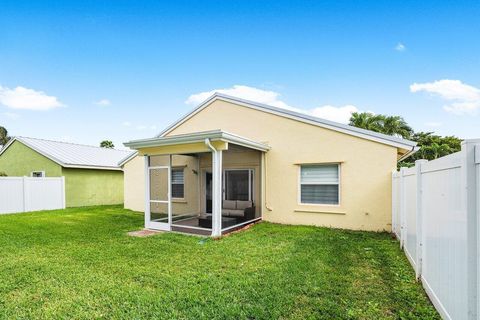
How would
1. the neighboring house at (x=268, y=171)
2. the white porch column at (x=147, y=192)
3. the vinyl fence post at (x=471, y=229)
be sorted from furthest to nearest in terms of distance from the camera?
1. the white porch column at (x=147, y=192)
2. the neighboring house at (x=268, y=171)
3. the vinyl fence post at (x=471, y=229)

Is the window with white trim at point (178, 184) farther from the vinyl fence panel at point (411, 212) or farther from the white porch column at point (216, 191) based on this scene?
the vinyl fence panel at point (411, 212)

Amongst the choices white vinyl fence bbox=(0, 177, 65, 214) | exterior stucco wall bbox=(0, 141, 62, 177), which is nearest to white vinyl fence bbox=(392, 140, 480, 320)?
white vinyl fence bbox=(0, 177, 65, 214)

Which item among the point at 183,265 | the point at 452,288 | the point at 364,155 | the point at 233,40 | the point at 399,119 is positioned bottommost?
the point at 183,265

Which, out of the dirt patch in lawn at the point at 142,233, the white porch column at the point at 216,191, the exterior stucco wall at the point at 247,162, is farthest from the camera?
the exterior stucco wall at the point at 247,162

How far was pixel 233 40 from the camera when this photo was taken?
522 inches

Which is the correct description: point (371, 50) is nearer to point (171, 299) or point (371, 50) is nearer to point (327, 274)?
point (327, 274)

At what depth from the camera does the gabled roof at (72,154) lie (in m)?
16.4

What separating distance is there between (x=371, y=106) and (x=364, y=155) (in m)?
14.7

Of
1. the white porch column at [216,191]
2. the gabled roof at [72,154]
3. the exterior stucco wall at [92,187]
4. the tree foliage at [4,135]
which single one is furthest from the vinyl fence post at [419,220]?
the tree foliage at [4,135]

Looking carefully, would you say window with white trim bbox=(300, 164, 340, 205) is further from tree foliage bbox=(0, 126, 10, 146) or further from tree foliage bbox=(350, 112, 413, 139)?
tree foliage bbox=(0, 126, 10, 146)

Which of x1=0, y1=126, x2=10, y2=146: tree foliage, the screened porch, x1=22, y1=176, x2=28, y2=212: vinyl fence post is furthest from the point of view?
x1=0, y1=126, x2=10, y2=146: tree foliage

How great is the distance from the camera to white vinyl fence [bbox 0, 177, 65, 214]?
13945mm

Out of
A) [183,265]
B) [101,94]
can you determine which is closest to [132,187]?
[101,94]

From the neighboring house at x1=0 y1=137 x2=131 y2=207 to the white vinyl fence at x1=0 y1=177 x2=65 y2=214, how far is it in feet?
1.85
